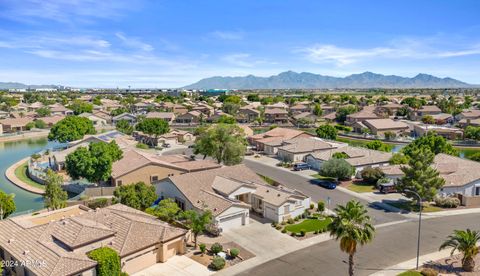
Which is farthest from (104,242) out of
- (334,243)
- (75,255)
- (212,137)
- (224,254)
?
(212,137)

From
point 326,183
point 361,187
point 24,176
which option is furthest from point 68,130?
point 361,187

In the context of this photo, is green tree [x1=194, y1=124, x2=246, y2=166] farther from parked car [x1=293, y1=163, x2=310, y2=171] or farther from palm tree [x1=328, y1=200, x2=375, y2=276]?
palm tree [x1=328, y1=200, x2=375, y2=276]

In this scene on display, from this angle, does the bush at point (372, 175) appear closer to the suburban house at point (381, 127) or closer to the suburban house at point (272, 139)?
the suburban house at point (272, 139)

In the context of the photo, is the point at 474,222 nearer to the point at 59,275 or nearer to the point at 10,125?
the point at 59,275

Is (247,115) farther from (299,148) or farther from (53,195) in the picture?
(53,195)

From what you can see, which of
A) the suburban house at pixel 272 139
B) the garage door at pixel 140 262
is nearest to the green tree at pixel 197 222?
the garage door at pixel 140 262

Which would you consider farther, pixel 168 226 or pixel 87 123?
pixel 87 123
